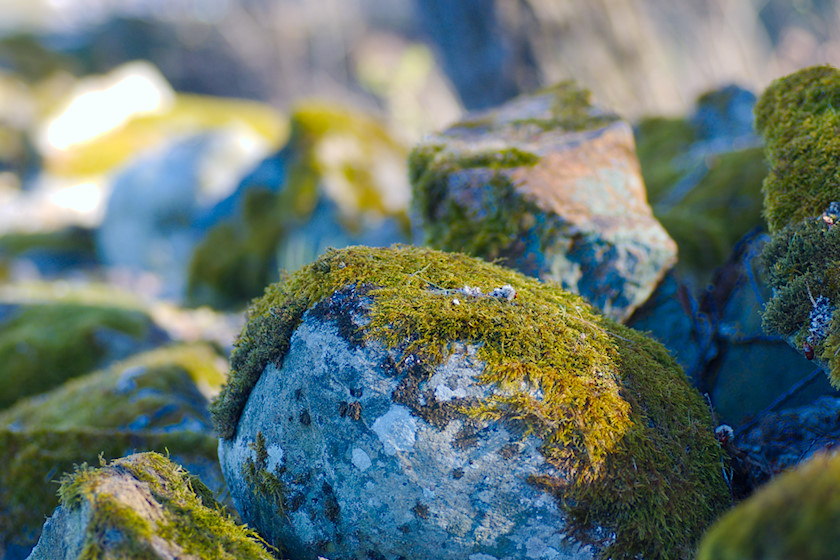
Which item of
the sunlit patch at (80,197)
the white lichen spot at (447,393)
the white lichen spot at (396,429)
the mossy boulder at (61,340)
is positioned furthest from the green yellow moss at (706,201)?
the sunlit patch at (80,197)

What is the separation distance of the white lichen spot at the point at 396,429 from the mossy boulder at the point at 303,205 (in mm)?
6919

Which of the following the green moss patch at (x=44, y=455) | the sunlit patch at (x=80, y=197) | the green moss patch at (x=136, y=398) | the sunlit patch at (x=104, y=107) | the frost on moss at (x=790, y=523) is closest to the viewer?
the frost on moss at (x=790, y=523)

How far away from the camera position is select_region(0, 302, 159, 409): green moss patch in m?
6.42

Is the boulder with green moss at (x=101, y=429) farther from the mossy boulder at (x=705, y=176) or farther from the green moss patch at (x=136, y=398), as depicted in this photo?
the mossy boulder at (x=705, y=176)

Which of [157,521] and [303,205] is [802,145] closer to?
[157,521]

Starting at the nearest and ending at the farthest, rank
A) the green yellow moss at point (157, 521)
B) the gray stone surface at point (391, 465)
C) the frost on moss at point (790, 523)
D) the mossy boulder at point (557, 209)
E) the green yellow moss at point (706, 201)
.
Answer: the frost on moss at point (790, 523)
the green yellow moss at point (157, 521)
the gray stone surface at point (391, 465)
the mossy boulder at point (557, 209)
the green yellow moss at point (706, 201)

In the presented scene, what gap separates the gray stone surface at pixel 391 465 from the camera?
234cm

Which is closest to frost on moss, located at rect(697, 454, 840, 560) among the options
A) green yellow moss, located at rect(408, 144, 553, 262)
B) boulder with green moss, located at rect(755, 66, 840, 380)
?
boulder with green moss, located at rect(755, 66, 840, 380)

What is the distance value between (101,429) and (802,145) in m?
5.08

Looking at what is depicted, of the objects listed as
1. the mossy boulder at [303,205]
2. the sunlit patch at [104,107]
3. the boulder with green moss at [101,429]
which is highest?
the sunlit patch at [104,107]

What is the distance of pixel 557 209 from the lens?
3904mm

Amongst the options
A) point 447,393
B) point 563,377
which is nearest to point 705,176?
point 563,377

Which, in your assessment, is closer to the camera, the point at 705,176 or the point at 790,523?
the point at 790,523

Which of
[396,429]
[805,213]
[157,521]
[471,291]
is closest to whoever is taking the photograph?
[157,521]
